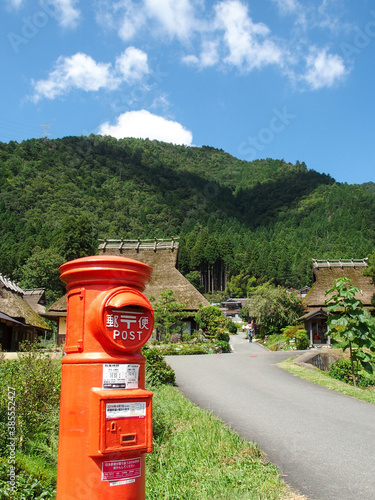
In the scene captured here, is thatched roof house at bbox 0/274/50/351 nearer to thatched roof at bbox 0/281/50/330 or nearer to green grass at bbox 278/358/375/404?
thatched roof at bbox 0/281/50/330

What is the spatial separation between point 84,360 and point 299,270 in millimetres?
88493

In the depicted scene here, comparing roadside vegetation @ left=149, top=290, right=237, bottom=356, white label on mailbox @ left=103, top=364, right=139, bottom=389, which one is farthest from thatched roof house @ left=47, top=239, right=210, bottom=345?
white label on mailbox @ left=103, top=364, right=139, bottom=389

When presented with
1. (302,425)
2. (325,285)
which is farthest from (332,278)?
(302,425)

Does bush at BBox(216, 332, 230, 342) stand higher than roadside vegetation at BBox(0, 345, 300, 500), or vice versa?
bush at BBox(216, 332, 230, 342)

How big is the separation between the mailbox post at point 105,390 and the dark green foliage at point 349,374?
1265cm

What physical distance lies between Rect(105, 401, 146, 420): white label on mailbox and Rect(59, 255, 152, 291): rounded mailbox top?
843 millimetres

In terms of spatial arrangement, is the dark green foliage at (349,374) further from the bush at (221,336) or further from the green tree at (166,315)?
the green tree at (166,315)

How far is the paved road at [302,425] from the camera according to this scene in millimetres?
4977

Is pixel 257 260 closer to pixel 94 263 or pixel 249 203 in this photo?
pixel 249 203

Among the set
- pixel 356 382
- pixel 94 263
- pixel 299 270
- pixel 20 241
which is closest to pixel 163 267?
pixel 356 382

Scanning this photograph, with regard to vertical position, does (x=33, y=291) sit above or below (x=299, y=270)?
below

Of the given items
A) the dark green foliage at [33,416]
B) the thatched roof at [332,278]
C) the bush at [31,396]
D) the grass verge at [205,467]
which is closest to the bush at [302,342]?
the thatched roof at [332,278]

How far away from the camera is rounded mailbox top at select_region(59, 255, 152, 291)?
3131 mm

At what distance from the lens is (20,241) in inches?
3059
